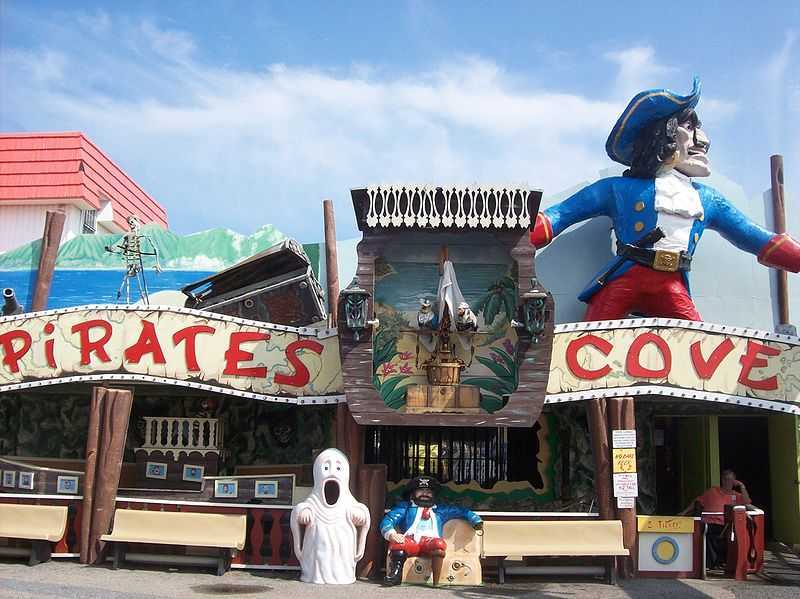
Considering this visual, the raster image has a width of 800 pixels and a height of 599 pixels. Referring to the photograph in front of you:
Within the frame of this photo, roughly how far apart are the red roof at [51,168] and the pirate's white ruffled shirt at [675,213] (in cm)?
1151

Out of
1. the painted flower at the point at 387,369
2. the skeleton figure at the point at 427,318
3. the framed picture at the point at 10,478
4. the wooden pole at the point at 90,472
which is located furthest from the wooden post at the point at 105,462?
the skeleton figure at the point at 427,318

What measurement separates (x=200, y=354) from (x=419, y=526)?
3.58 metres

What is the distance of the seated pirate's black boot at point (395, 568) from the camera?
931cm

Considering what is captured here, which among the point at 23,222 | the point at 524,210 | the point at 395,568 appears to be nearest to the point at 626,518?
the point at 395,568

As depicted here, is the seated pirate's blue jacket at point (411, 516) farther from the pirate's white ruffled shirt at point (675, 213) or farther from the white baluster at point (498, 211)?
the pirate's white ruffled shirt at point (675, 213)

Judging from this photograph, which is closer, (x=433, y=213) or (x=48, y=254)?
(x=433, y=213)

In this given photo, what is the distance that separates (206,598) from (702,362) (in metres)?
6.43

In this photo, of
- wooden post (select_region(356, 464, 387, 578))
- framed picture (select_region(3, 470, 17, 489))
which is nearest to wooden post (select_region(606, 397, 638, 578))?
wooden post (select_region(356, 464, 387, 578))

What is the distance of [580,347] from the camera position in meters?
10.6

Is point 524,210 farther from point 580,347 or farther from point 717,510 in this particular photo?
point 717,510

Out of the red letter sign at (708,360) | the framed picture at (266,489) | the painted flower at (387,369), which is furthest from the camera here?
the painted flower at (387,369)

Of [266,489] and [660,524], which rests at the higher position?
[266,489]

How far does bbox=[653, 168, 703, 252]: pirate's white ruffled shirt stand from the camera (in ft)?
39.9

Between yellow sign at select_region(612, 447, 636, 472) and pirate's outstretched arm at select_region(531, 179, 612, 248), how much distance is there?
12.5ft
